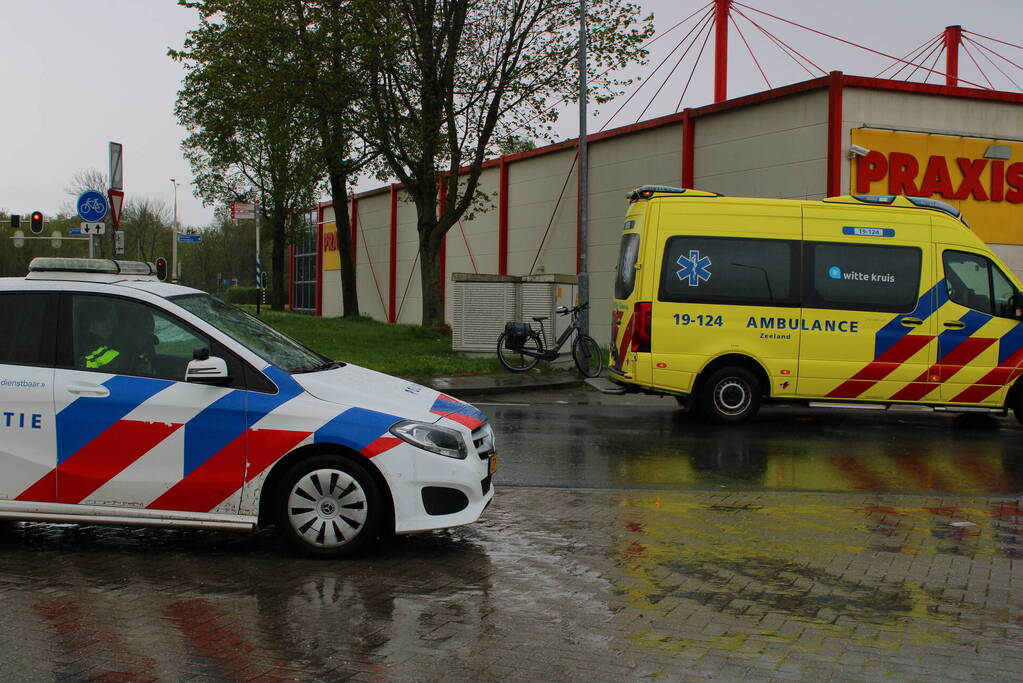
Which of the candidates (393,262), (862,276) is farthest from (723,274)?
(393,262)

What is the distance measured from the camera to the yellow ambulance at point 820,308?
40.5 ft

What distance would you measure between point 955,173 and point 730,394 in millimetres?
9837

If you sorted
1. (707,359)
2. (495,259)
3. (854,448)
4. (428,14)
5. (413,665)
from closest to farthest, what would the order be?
1. (413,665)
2. (854,448)
3. (707,359)
4. (428,14)
5. (495,259)

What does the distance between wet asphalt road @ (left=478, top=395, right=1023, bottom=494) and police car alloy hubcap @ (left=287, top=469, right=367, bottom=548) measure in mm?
2684

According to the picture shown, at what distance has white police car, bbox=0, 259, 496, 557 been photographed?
5848 millimetres

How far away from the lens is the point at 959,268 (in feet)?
40.7

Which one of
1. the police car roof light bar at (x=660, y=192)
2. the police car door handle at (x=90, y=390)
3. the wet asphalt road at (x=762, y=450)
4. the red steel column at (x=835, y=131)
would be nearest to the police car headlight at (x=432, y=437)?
the police car door handle at (x=90, y=390)

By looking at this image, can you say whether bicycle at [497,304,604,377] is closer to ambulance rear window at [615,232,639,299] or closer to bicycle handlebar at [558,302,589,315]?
bicycle handlebar at [558,302,589,315]

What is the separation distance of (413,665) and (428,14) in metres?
22.3

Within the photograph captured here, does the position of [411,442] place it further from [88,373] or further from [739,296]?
[739,296]

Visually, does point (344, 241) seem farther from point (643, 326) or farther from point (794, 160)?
point (643, 326)

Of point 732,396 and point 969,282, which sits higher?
point 969,282

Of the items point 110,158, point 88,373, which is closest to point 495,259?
point 110,158

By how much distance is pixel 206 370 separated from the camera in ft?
19.0
